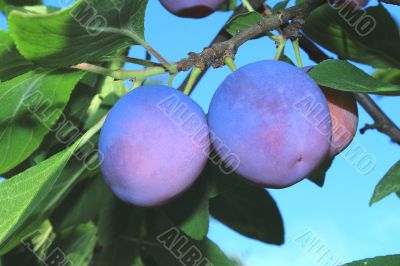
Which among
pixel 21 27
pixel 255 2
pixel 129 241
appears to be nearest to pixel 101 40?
pixel 21 27

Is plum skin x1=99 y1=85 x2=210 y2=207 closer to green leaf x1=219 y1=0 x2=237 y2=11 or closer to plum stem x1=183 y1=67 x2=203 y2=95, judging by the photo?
plum stem x1=183 y1=67 x2=203 y2=95

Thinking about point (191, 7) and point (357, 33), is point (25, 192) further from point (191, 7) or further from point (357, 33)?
point (357, 33)

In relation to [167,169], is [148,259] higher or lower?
lower

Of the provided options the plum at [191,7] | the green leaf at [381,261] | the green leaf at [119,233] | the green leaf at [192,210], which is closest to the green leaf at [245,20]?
the plum at [191,7]

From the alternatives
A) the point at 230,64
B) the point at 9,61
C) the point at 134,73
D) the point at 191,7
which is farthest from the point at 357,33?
the point at 9,61

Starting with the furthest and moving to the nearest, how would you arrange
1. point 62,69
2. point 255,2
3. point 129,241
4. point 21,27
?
point 129,241, point 255,2, point 62,69, point 21,27

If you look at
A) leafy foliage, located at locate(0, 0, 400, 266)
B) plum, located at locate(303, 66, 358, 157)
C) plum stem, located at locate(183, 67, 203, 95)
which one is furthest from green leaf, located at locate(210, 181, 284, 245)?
plum stem, located at locate(183, 67, 203, 95)

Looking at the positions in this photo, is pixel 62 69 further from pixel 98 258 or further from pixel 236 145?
pixel 98 258
